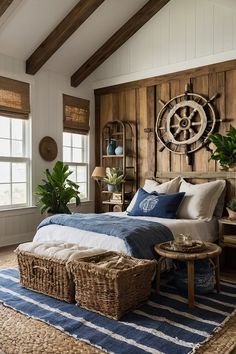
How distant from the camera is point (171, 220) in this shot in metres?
3.95

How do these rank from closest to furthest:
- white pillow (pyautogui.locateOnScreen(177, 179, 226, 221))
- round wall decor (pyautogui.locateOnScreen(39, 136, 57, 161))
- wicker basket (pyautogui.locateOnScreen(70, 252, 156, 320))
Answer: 1. wicker basket (pyautogui.locateOnScreen(70, 252, 156, 320))
2. white pillow (pyautogui.locateOnScreen(177, 179, 226, 221))
3. round wall decor (pyautogui.locateOnScreen(39, 136, 57, 161))

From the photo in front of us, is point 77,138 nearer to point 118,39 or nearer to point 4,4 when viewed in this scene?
point 118,39

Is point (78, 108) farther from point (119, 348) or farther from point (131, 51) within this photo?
point (119, 348)

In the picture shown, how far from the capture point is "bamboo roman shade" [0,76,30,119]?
505 cm

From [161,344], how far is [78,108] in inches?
187

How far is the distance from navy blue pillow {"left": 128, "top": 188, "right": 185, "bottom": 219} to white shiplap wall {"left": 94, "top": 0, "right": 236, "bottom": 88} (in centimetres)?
216

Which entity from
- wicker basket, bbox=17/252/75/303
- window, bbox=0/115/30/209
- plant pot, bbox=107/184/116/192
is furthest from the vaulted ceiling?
wicker basket, bbox=17/252/75/303

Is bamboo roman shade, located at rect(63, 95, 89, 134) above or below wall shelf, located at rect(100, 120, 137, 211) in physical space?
above

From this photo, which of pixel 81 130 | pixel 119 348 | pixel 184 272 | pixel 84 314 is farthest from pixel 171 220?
pixel 81 130

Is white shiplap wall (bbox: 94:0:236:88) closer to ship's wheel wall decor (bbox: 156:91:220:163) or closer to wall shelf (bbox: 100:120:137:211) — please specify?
ship's wheel wall decor (bbox: 156:91:220:163)

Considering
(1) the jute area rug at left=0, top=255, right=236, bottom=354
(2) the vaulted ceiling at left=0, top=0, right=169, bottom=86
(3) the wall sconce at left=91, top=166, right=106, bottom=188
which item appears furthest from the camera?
(3) the wall sconce at left=91, top=166, right=106, bottom=188

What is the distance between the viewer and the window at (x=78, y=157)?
6121 mm

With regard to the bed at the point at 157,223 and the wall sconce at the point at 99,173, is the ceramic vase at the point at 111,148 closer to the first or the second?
the wall sconce at the point at 99,173

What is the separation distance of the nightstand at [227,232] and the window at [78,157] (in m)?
2.99
